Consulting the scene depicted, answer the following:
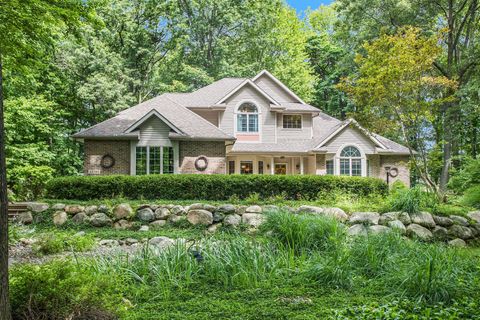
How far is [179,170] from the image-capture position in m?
15.3

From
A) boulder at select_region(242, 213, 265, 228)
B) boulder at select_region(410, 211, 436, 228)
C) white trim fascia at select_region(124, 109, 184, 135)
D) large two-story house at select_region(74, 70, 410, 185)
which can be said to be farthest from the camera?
large two-story house at select_region(74, 70, 410, 185)

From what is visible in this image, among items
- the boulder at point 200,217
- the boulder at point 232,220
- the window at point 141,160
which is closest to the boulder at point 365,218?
the boulder at point 232,220

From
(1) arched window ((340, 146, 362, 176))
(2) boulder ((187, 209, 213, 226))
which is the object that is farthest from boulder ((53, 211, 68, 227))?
(1) arched window ((340, 146, 362, 176))

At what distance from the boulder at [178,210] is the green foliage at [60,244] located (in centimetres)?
275

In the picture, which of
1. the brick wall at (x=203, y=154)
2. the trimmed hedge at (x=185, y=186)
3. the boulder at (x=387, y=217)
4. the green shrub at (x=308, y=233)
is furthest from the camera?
the brick wall at (x=203, y=154)

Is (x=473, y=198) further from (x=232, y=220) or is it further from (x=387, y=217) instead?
(x=232, y=220)

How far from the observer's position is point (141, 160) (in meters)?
15.2

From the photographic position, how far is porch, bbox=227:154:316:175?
20.6m

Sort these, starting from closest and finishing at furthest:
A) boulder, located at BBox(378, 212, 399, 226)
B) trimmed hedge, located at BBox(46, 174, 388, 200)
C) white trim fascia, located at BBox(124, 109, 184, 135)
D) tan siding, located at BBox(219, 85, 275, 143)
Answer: boulder, located at BBox(378, 212, 399, 226) → trimmed hedge, located at BBox(46, 174, 388, 200) → white trim fascia, located at BBox(124, 109, 184, 135) → tan siding, located at BBox(219, 85, 275, 143)

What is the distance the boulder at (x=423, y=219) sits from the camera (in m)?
9.57

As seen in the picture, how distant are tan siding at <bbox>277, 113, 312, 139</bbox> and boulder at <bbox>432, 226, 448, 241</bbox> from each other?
1172 cm

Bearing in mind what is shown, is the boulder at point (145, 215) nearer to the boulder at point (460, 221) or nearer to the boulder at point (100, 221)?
the boulder at point (100, 221)

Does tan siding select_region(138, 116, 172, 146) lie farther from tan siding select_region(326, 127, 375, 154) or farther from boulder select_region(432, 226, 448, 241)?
boulder select_region(432, 226, 448, 241)

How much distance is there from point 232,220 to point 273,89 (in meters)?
13.0
